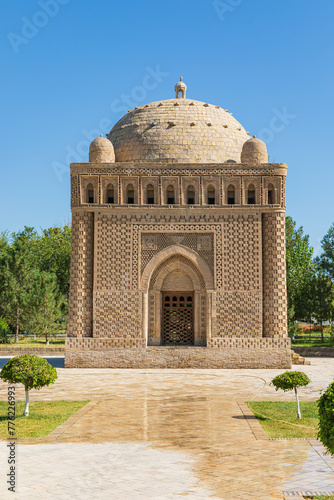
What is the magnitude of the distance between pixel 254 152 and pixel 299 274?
14735mm

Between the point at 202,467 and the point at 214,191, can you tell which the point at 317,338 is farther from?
the point at 202,467

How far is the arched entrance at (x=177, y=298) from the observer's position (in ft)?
64.6

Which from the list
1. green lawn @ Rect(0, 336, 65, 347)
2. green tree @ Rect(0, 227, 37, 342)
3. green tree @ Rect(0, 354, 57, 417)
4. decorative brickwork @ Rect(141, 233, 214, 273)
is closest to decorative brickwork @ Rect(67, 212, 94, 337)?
decorative brickwork @ Rect(141, 233, 214, 273)

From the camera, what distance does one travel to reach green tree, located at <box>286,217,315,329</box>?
32.8 m

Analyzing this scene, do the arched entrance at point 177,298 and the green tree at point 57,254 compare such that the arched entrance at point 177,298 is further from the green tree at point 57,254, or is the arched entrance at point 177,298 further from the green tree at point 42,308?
the green tree at point 57,254

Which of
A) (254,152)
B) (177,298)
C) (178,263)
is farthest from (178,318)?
(254,152)

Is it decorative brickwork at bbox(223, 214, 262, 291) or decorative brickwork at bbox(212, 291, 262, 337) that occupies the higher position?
decorative brickwork at bbox(223, 214, 262, 291)

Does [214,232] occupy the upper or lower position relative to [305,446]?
upper

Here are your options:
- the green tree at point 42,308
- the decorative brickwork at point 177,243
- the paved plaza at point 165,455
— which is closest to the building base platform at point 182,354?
the decorative brickwork at point 177,243

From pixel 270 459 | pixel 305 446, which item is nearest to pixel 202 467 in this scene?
Answer: pixel 270 459

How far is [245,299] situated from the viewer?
19422 mm

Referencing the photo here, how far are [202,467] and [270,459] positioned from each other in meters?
0.99

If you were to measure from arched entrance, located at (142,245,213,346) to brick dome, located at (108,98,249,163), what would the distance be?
12.4 feet

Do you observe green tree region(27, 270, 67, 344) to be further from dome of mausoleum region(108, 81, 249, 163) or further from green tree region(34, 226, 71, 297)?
dome of mausoleum region(108, 81, 249, 163)
